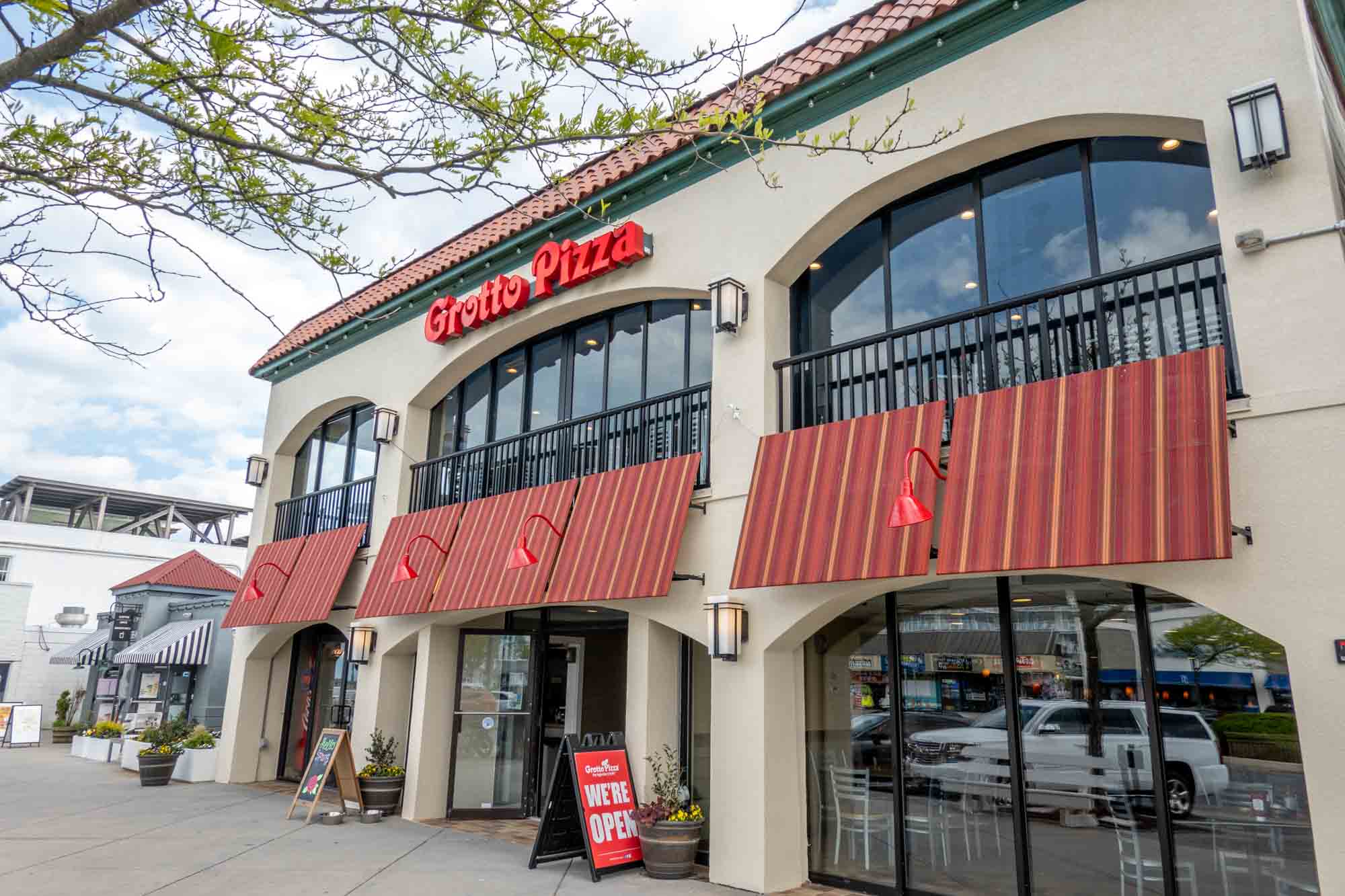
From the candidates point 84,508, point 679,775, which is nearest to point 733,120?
point 679,775

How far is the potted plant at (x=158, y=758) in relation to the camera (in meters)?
14.4

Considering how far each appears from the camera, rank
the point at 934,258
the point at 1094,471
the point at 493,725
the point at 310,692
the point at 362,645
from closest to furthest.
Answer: the point at 1094,471
the point at 934,258
the point at 493,725
the point at 362,645
the point at 310,692

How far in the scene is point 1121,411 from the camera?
6191mm

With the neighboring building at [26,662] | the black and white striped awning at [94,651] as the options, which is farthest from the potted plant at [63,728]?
the neighboring building at [26,662]

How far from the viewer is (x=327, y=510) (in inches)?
605

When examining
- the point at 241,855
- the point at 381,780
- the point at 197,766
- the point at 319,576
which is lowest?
the point at 241,855

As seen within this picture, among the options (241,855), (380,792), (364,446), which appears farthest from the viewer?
(364,446)

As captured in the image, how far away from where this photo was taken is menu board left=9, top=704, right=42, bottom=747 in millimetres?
21844

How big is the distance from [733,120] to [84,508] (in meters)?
43.4

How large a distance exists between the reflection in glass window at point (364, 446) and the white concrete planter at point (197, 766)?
18.3 ft

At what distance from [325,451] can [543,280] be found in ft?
24.4

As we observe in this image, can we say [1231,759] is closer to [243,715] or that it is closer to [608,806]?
[608,806]

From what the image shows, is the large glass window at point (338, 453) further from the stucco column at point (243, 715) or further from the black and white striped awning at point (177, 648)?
the black and white striped awning at point (177, 648)

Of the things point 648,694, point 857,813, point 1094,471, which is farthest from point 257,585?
point 1094,471
